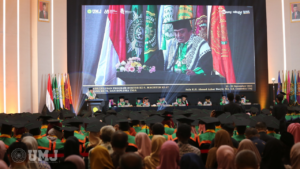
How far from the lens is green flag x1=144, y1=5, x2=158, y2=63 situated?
14141mm

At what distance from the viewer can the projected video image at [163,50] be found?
1399cm

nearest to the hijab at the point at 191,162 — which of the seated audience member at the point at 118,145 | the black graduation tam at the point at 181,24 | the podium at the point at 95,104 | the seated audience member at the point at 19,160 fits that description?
the seated audience member at the point at 118,145

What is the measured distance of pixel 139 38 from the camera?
46.4ft

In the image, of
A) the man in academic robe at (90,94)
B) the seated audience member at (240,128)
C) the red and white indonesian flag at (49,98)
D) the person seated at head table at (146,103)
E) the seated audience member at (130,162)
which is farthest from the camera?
the person seated at head table at (146,103)

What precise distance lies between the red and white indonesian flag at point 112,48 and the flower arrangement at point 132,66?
207 mm

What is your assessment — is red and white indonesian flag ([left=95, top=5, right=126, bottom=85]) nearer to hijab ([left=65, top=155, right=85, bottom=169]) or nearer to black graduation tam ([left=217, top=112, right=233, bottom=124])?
black graduation tam ([left=217, top=112, right=233, bottom=124])

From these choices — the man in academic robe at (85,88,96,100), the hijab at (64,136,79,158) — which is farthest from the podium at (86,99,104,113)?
the hijab at (64,136,79,158)

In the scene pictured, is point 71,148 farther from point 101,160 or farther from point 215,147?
point 215,147

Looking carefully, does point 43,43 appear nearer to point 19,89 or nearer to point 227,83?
point 19,89

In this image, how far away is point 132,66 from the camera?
552 inches

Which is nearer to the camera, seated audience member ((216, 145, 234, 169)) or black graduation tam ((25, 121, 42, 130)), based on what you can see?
seated audience member ((216, 145, 234, 169))

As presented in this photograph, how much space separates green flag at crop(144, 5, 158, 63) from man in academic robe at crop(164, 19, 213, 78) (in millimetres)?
739

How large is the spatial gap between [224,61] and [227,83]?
43.2 inches

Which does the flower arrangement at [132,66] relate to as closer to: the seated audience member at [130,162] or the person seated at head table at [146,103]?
the person seated at head table at [146,103]
